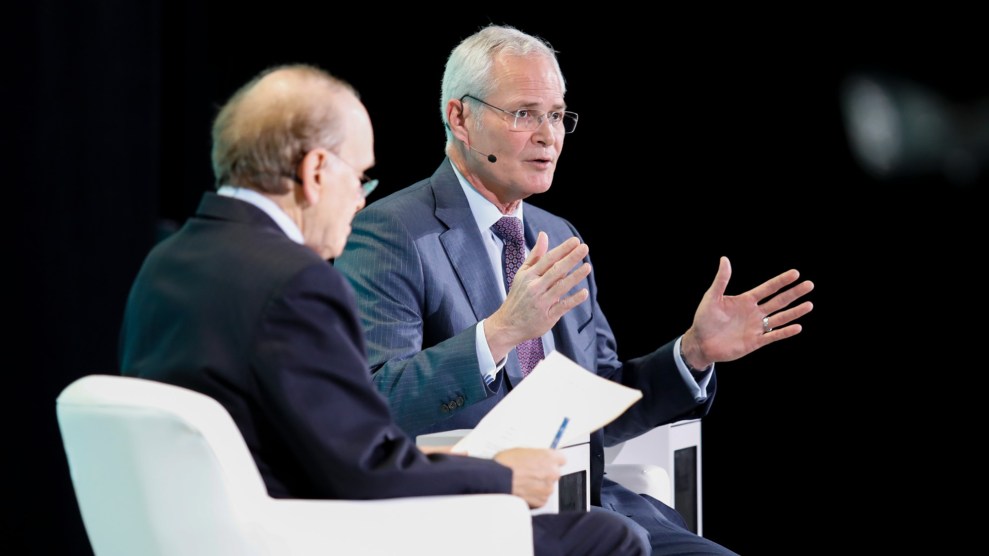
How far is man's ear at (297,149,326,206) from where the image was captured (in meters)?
1.78

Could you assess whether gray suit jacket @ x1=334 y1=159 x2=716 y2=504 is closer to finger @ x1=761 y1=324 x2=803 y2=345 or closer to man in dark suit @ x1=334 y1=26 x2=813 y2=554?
man in dark suit @ x1=334 y1=26 x2=813 y2=554

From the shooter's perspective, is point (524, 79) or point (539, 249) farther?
point (524, 79)

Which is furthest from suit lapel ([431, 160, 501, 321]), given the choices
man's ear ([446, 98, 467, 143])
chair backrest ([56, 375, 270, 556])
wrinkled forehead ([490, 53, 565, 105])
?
chair backrest ([56, 375, 270, 556])

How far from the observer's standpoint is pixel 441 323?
272cm

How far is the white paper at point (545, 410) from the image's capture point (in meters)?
1.96

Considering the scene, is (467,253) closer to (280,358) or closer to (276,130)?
(276,130)

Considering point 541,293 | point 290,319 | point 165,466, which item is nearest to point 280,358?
point 290,319

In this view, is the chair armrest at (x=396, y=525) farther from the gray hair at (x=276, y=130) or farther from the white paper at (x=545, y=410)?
the gray hair at (x=276, y=130)

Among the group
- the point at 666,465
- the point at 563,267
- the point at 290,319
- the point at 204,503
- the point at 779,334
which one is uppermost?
the point at 290,319

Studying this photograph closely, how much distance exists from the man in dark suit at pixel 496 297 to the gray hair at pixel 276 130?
2.40 ft

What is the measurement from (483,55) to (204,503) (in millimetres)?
1640

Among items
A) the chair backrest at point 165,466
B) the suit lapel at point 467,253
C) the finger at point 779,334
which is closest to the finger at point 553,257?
the suit lapel at point 467,253

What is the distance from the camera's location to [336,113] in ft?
A: 5.94

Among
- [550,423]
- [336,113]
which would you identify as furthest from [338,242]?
[550,423]
